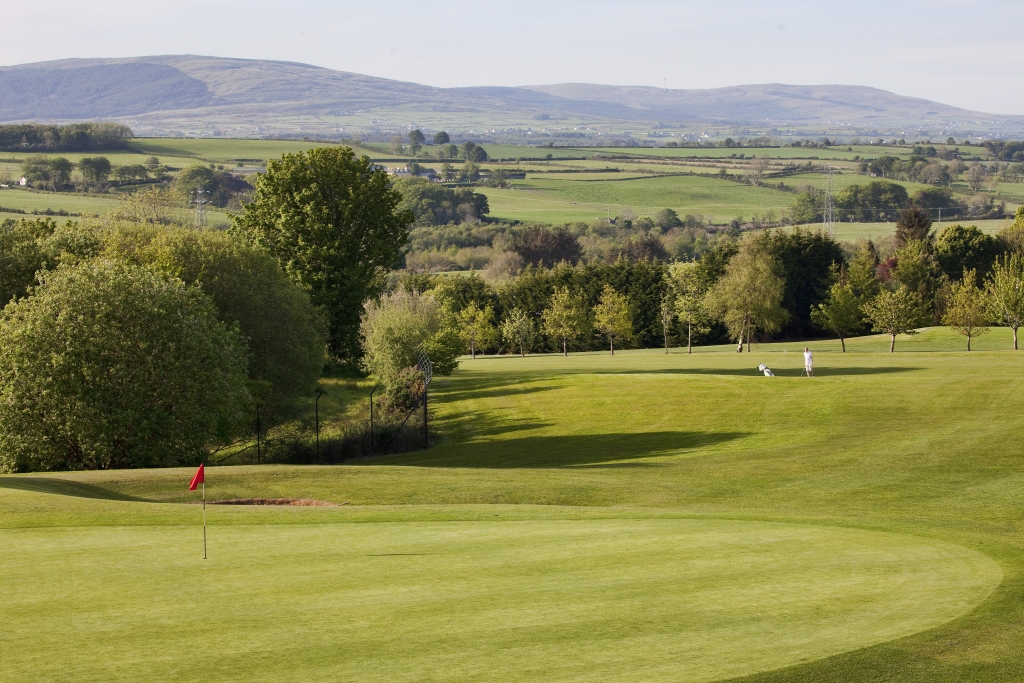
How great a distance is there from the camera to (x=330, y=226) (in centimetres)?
5762

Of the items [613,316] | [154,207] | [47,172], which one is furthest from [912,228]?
[47,172]

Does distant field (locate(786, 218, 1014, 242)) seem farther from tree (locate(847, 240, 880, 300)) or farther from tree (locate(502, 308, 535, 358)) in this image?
tree (locate(502, 308, 535, 358))

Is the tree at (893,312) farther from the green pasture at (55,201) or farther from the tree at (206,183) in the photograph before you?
the tree at (206,183)

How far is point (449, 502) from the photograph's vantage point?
24.0 m

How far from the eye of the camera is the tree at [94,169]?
17500cm

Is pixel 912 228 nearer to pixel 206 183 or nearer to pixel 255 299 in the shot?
pixel 255 299

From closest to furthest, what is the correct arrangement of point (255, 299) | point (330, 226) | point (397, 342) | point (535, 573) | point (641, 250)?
point (535, 573), point (255, 299), point (397, 342), point (330, 226), point (641, 250)

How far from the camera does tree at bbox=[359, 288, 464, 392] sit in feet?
181

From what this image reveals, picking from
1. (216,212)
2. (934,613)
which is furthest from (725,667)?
(216,212)

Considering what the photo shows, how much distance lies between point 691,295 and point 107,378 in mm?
66344

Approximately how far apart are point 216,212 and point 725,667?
174334 millimetres

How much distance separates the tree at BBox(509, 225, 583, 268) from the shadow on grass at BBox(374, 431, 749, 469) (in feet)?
370

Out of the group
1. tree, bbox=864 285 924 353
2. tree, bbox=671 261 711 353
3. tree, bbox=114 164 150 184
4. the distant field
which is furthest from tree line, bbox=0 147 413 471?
tree, bbox=114 164 150 184

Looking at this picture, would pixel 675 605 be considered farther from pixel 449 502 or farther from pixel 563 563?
pixel 449 502
